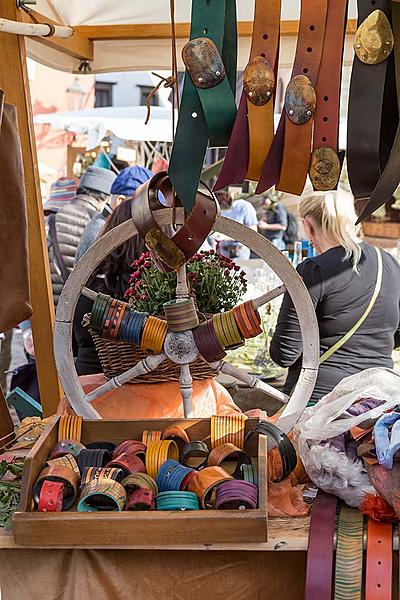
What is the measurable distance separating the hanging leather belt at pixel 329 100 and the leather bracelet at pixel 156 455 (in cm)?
57

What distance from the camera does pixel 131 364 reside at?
1.97m

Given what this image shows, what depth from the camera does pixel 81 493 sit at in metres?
1.50

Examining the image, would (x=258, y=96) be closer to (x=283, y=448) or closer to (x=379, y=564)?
(x=283, y=448)

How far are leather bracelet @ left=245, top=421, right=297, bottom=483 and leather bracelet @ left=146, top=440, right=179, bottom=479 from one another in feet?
0.59

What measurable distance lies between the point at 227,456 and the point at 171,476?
129 millimetres

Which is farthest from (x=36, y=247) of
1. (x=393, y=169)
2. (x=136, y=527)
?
(x=393, y=169)

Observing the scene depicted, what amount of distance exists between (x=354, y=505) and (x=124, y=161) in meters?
7.14

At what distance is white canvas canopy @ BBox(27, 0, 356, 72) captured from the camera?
9.77 ft

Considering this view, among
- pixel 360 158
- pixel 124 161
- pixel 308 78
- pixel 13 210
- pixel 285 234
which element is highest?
pixel 308 78

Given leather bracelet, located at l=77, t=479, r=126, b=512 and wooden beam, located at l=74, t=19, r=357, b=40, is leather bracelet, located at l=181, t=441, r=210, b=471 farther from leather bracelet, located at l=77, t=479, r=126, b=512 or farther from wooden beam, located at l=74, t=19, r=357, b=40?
→ wooden beam, located at l=74, t=19, r=357, b=40

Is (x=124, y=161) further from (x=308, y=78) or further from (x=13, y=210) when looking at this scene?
(x=308, y=78)

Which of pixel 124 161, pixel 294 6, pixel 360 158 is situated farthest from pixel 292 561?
pixel 124 161

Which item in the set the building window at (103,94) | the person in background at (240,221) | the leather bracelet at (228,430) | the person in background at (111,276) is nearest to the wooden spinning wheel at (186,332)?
the leather bracelet at (228,430)

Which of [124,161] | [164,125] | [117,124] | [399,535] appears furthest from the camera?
[124,161]
